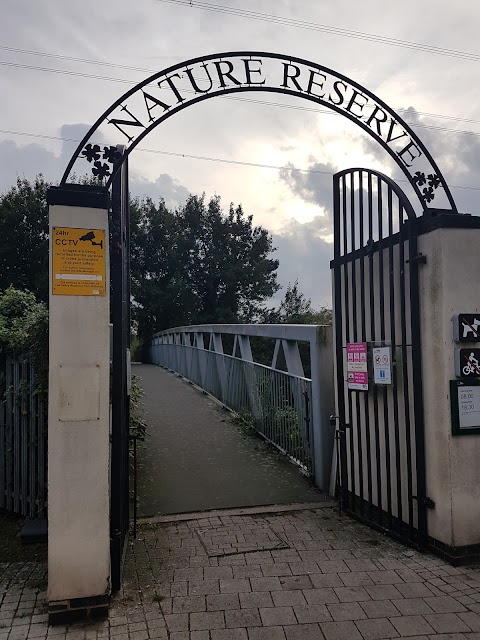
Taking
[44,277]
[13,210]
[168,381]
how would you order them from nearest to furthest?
[168,381], [44,277], [13,210]

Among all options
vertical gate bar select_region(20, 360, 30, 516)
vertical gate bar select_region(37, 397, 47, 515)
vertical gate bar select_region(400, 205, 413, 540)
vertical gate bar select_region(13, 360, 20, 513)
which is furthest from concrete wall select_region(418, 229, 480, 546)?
vertical gate bar select_region(13, 360, 20, 513)

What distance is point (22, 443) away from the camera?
486 centimetres

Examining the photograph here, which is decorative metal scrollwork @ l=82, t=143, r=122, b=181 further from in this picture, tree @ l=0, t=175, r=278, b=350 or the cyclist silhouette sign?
tree @ l=0, t=175, r=278, b=350

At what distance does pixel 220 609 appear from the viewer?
3314 millimetres

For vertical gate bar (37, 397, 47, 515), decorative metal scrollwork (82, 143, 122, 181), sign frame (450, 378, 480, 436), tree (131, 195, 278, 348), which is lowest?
vertical gate bar (37, 397, 47, 515)

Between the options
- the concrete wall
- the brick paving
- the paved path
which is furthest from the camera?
the paved path

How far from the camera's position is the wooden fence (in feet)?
15.7

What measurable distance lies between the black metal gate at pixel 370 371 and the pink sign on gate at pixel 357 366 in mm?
47

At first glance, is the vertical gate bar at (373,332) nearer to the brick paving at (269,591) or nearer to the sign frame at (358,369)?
the sign frame at (358,369)

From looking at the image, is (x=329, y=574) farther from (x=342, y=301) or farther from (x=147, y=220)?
(x=147, y=220)

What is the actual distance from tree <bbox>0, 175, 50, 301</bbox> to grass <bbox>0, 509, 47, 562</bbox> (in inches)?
966

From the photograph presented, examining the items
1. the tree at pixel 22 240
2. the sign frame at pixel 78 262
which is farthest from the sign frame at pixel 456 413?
the tree at pixel 22 240

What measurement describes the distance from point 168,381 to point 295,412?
944cm

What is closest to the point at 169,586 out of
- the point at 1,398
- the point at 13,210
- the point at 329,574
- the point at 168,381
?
the point at 329,574
